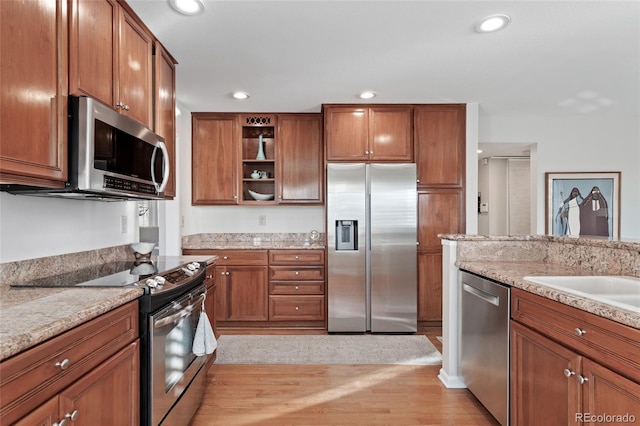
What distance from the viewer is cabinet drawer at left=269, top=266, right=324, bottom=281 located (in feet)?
12.2

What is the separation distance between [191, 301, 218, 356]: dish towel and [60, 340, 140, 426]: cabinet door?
55cm

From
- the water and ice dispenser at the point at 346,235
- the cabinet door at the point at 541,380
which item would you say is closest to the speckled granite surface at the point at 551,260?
the cabinet door at the point at 541,380

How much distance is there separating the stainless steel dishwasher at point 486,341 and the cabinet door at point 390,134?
1.69 metres

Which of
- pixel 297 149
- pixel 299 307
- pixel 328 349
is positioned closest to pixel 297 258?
pixel 299 307

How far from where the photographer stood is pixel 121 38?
1.86m

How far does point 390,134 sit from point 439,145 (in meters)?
0.54

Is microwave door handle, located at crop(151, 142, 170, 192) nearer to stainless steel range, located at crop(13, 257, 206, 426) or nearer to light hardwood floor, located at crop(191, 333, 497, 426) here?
stainless steel range, located at crop(13, 257, 206, 426)

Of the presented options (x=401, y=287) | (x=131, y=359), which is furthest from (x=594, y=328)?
(x=401, y=287)

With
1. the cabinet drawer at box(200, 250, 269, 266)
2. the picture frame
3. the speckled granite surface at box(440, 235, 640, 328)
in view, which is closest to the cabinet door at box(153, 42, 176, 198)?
the cabinet drawer at box(200, 250, 269, 266)

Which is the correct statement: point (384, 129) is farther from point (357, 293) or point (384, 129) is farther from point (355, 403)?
point (355, 403)

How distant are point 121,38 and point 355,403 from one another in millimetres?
2551

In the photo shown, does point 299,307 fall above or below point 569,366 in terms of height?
below

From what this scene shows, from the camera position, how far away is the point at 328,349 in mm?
3135

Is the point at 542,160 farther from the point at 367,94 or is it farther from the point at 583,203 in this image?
the point at 367,94
